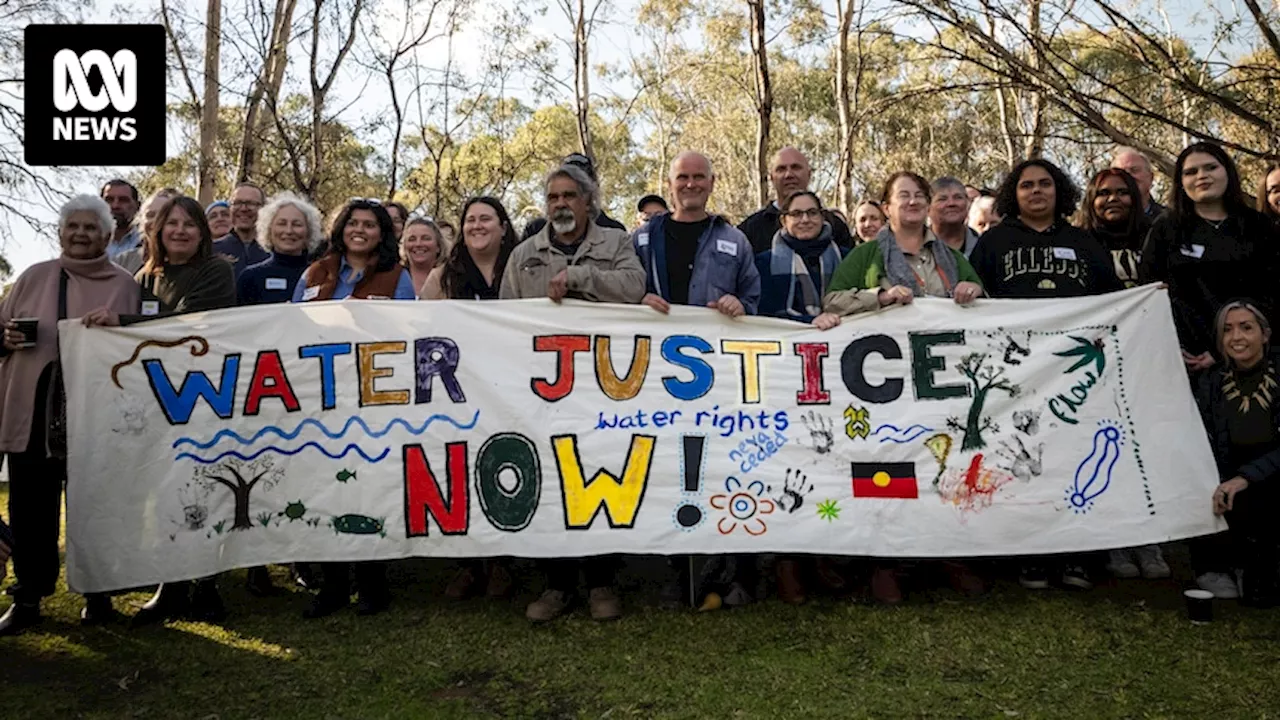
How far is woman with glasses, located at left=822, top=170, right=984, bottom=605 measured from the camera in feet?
13.6

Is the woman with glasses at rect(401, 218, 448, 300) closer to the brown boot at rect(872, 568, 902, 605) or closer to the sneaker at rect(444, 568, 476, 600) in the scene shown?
the sneaker at rect(444, 568, 476, 600)

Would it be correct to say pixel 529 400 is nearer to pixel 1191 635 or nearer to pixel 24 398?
A: pixel 24 398

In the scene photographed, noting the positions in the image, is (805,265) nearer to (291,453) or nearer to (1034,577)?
(1034,577)

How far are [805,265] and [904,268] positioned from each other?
475mm

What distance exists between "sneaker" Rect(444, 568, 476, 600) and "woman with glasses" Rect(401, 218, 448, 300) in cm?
152

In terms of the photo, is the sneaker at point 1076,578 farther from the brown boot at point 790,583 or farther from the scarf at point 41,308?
the scarf at point 41,308

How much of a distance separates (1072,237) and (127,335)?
4259 millimetres

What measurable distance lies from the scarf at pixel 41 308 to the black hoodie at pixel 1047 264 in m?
3.96

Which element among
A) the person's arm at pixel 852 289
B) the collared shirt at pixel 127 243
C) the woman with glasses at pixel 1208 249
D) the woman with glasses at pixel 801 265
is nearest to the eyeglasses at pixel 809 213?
the woman with glasses at pixel 801 265

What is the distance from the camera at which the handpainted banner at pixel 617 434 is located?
3902 mm

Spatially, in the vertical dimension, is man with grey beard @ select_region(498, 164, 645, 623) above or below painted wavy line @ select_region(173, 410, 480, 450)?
above

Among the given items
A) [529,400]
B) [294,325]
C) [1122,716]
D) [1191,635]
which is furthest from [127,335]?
[1191,635]

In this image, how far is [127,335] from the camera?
13.3ft

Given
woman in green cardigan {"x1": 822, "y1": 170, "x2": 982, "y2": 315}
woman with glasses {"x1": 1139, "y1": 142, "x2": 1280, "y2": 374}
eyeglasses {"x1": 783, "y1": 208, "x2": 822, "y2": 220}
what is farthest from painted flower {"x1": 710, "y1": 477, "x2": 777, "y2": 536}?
woman with glasses {"x1": 1139, "y1": 142, "x2": 1280, "y2": 374}
